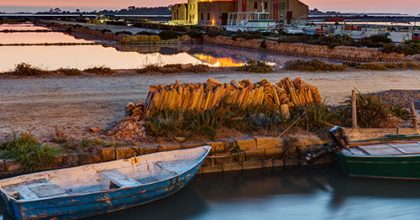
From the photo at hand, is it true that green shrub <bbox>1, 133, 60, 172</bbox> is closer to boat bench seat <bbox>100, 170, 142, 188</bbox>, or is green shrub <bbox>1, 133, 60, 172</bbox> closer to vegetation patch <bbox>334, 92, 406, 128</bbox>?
boat bench seat <bbox>100, 170, 142, 188</bbox>

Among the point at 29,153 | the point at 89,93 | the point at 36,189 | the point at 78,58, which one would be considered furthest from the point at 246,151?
the point at 78,58

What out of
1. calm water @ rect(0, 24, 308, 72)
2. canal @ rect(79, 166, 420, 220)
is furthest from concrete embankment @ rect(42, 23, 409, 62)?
canal @ rect(79, 166, 420, 220)

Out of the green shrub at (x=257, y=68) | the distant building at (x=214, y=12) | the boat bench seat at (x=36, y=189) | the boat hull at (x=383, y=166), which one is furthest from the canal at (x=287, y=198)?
the distant building at (x=214, y=12)

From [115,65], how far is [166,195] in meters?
19.3

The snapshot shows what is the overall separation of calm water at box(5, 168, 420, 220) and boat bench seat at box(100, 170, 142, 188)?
1.53 ft

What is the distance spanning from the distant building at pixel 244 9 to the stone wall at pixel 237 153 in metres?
53.5

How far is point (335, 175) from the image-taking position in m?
10.2

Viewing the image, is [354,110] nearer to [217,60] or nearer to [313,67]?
[313,67]

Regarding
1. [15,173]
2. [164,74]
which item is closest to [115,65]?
[164,74]

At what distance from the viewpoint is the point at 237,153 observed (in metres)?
9.98

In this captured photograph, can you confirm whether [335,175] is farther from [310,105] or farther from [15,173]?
[15,173]

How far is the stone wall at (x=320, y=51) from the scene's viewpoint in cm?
2882

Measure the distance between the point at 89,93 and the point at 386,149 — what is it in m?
8.00

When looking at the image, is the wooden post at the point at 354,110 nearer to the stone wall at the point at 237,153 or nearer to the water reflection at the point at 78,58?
the stone wall at the point at 237,153
